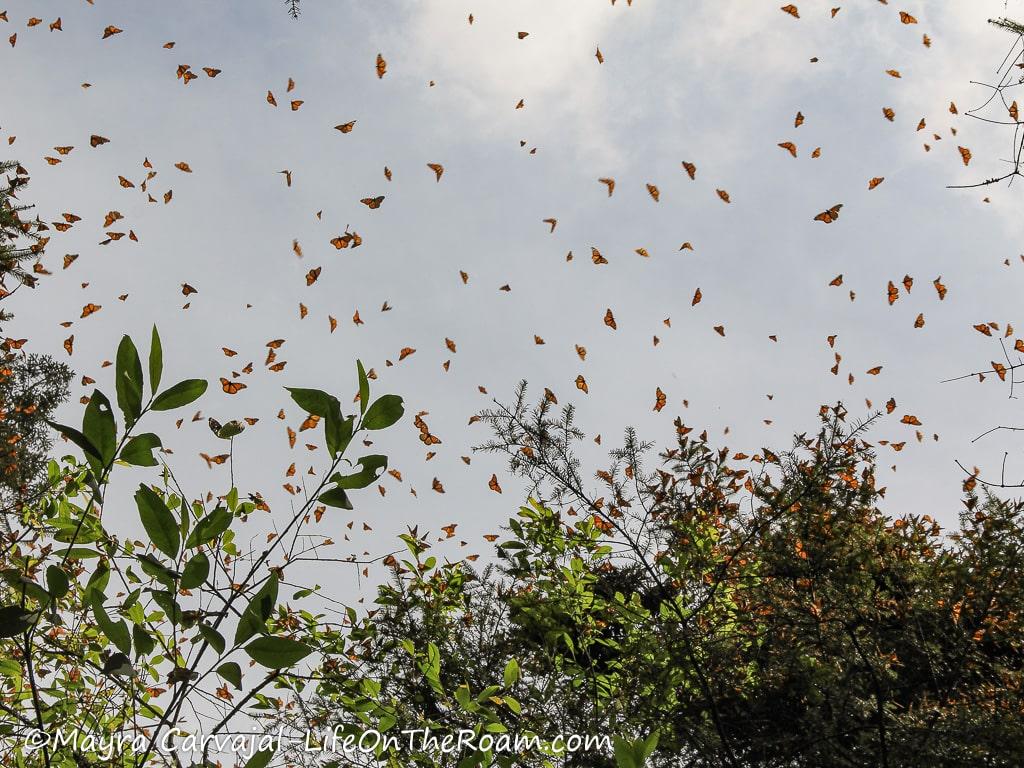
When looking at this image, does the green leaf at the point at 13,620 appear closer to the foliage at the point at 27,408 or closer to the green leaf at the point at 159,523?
the green leaf at the point at 159,523

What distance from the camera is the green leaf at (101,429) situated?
0.95 meters

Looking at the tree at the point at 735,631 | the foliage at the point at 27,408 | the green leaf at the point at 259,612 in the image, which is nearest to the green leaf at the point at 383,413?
the green leaf at the point at 259,612

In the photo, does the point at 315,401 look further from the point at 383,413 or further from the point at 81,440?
the point at 81,440

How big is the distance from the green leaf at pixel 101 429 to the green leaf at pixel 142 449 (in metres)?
0.03

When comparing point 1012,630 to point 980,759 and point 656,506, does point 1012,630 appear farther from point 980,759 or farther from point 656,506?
point 656,506

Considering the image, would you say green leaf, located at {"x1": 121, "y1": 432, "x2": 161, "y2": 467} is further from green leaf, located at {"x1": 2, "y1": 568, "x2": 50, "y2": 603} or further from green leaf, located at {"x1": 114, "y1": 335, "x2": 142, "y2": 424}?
green leaf, located at {"x1": 2, "y1": 568, "x2": 50, "y2": 603}

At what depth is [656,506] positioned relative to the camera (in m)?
4.76

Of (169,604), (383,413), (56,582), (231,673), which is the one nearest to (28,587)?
(56,582)

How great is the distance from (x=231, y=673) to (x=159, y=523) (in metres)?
0.24

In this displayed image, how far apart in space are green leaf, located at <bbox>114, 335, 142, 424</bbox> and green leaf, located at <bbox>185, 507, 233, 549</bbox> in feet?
0.58

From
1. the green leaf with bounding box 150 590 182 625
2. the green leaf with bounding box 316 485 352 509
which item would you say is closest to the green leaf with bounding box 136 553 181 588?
the green leaf with bounding box 150 590 182 625

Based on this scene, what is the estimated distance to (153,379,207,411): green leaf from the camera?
101 cm

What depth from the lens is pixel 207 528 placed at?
Answer: 104 cm

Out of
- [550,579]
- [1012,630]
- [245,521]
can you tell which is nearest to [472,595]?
[550,579]
